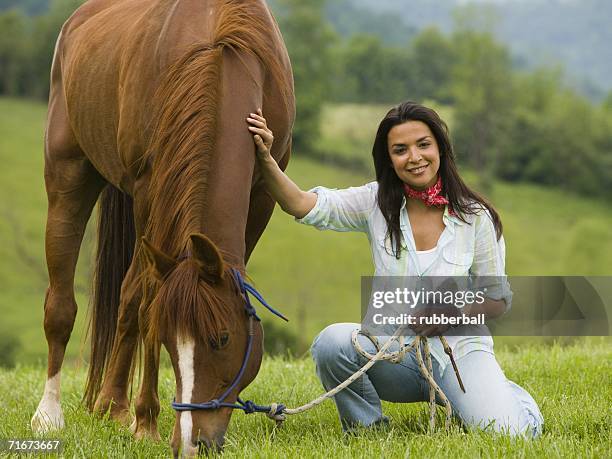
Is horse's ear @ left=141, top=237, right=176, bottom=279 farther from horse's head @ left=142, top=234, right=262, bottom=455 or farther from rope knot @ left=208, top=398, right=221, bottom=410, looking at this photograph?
rope knot @ left=208, top=398, right=221, bottom=410

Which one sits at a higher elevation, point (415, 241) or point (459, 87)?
point (459, 87)

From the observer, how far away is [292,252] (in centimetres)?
4762

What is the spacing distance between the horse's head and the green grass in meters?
0.17

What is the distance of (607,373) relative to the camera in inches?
200

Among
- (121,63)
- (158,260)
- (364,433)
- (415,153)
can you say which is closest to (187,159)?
(158,260)

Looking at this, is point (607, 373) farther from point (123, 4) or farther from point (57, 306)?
point (123, 4)

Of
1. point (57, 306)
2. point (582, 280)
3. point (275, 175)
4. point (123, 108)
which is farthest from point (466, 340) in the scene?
point (582, 280)

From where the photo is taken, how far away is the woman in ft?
12.5

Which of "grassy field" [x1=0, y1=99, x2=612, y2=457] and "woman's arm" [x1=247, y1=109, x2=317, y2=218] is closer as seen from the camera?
"grassy field" [x1=0, y1=99, x2=612, y2=457]

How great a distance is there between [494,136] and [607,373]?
222ft

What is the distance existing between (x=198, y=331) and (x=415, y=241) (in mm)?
1302

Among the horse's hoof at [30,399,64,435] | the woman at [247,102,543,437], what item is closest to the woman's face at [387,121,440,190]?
the woman at [247,102,543,437]

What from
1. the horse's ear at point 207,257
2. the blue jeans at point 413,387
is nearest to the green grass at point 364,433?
the blue jeans at point 413,387

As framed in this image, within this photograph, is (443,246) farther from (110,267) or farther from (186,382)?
(110,267)
